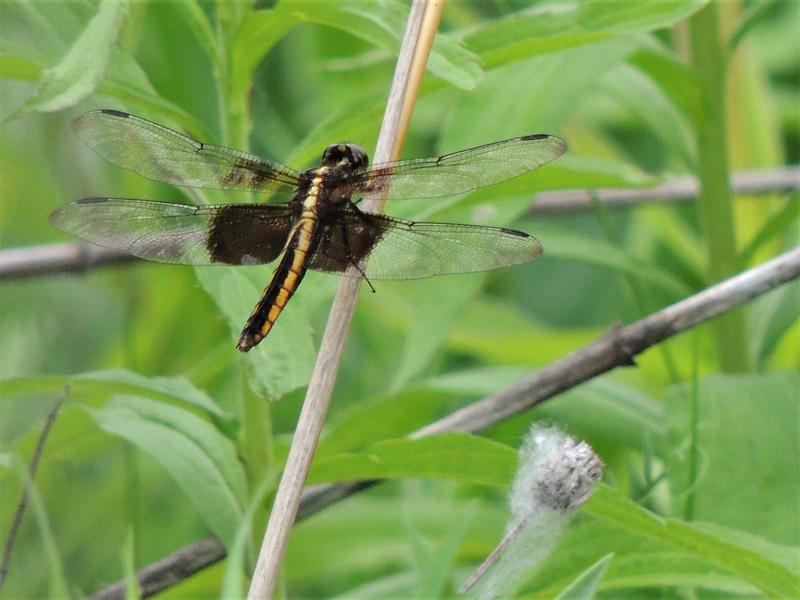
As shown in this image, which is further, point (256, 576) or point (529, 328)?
point (529, 328)

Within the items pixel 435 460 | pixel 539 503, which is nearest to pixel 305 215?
pixel 435 460

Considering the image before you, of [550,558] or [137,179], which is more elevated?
[137,179]

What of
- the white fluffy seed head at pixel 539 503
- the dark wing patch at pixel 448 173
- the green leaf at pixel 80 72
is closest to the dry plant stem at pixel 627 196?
the dark wing patch at pixel 448 173

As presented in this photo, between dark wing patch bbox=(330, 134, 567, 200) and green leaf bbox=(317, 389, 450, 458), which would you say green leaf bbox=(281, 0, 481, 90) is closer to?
dark wing patch bbox=(330, 134, 567, 200)

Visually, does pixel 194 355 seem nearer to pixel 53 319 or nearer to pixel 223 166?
pixel 53 319

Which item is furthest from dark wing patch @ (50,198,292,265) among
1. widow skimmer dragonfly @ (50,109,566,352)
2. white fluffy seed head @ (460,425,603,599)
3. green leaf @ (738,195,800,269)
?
green leaf @ (738,195,800,269)

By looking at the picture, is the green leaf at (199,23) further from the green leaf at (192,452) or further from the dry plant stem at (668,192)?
the dry plant stem at (668,192)

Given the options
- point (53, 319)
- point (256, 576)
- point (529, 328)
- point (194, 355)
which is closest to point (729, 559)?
point (256, 576)
